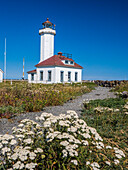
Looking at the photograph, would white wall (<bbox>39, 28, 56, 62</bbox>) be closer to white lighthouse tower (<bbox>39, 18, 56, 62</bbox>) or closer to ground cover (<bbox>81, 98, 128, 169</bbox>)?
white lighthouse tower (<bbox>39, 18, 56, 62</bbox>)

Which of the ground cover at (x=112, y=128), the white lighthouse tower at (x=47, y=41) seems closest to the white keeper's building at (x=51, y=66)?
the white lighthouse tower at (x=47, y=41)

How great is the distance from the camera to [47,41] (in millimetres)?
30844

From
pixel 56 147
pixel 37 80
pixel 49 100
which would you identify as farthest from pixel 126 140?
pixel 37 80

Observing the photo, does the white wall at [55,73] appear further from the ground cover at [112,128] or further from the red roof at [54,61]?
the ground cover at [112,128]

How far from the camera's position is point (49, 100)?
8664 millimetres

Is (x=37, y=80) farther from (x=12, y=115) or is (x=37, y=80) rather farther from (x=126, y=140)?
(x=126, y=140)

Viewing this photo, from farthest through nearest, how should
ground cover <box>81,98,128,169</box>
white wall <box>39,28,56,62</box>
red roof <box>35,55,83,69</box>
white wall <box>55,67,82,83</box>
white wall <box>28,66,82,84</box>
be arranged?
white wall <box>39,28,56,62</box>, red roof <box>35,55,83,69</box>, white wall <box>55,67,82,83</box>, white wall <box>28,66,82,84</box>, ground cover <box>81,98,128,169</box>

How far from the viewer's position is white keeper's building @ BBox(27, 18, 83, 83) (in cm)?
2873

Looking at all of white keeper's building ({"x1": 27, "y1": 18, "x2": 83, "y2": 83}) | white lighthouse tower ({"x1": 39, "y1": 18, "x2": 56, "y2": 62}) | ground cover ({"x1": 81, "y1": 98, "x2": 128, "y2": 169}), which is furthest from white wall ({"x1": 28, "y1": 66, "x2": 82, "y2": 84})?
ground cover ({"x1": 81, "y1": 98, "x2": 128, "y2": 169})

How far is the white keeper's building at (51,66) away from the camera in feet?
94.3

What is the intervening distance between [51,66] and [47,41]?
18.7ft

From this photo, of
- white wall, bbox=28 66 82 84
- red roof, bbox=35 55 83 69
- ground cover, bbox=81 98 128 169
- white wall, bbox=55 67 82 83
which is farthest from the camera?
red roof, bbox=35 55 83 69

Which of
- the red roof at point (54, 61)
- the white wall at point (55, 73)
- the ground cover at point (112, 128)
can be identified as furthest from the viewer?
the red roof at point (54, 61)

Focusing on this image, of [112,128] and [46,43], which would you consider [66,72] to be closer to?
[46,43]
